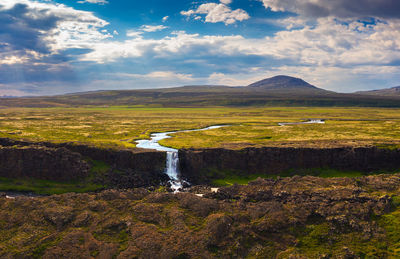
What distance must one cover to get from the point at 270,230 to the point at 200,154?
36.2 metres

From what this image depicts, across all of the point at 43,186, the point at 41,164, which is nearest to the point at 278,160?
the point at 43,186

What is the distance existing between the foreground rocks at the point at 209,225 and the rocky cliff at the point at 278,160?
73.6ft

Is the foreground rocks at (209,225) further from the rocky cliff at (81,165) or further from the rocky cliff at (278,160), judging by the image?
the rocky cliff at (278,160)

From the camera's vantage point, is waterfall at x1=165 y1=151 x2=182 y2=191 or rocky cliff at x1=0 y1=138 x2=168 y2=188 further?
waterfall at x1=165 y1=151 x2=182 y2=191

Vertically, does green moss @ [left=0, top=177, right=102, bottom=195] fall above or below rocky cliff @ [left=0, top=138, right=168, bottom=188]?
below

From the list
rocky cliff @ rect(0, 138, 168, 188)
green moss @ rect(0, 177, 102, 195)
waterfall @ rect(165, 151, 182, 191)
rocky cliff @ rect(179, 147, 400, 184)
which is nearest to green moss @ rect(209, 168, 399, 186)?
rocky cliff @ rect(179, 147, 400, 184)

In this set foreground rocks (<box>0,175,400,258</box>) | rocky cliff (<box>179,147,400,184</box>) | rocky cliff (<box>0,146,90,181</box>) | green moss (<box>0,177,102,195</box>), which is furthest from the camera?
rocky cliff (<box>179,147,400,184</box>)

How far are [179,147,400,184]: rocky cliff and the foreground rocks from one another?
2244 cm

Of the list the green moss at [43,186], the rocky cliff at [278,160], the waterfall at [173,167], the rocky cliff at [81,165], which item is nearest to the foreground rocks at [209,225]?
the green moss at [43,186]

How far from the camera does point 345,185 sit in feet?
144

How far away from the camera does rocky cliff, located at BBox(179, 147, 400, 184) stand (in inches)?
2564

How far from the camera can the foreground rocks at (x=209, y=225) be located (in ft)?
102

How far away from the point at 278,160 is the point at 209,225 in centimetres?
3734

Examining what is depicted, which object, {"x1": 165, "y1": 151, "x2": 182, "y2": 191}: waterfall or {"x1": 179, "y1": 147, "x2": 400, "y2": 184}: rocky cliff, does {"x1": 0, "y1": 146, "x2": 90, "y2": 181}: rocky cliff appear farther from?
{"x1": 179, "y1": 147, "x2": 400, "y2": 184}: rocky cliff
